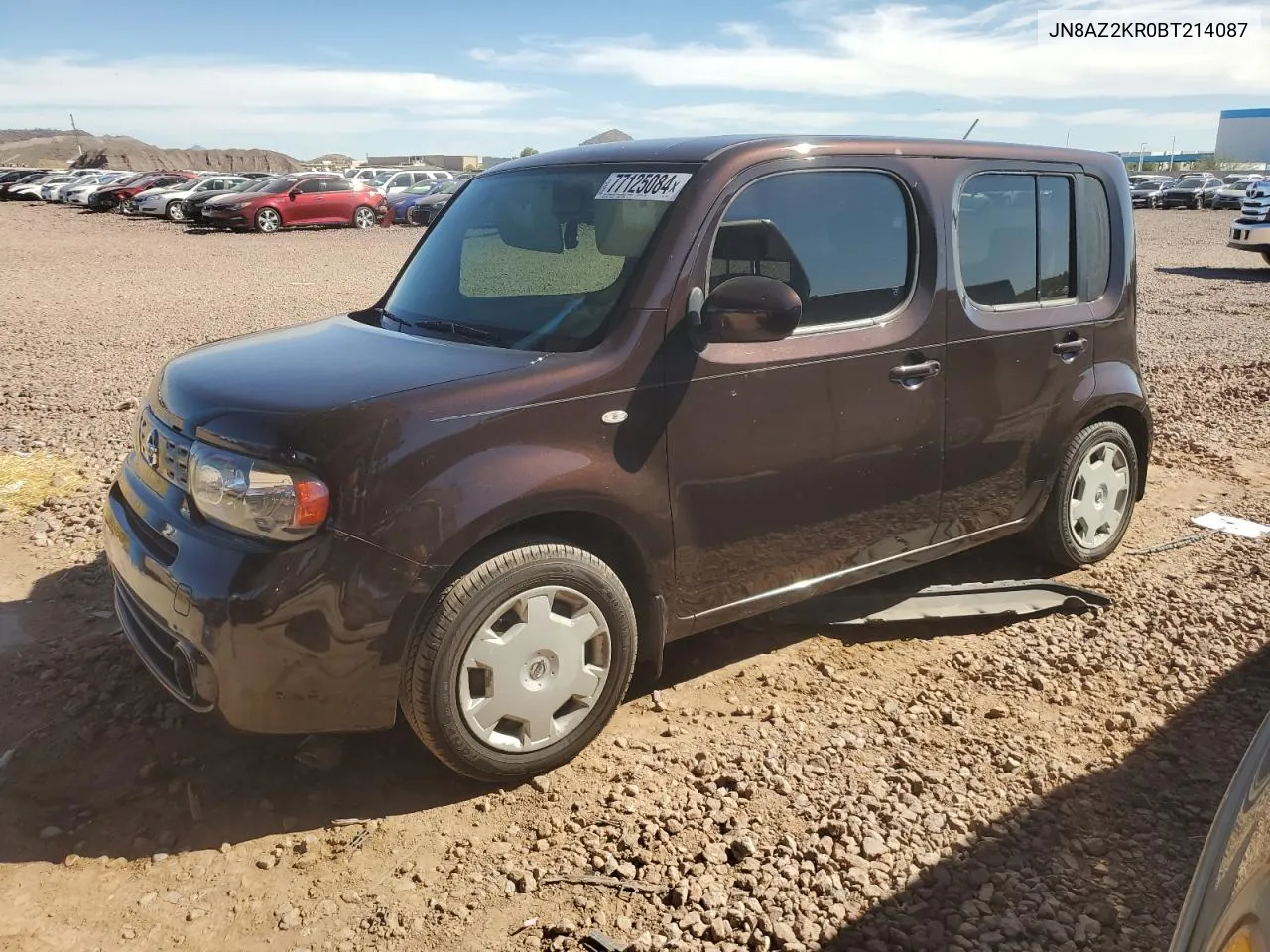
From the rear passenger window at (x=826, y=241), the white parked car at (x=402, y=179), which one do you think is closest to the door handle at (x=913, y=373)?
the rear passenger window at (x=826, y=241)

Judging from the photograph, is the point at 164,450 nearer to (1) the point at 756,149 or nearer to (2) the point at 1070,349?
(1) the point at 756,149

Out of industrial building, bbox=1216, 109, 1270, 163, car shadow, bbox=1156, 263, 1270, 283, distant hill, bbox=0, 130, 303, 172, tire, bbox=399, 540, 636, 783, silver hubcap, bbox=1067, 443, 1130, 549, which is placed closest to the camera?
tire, bbox=399, 540, 636, 783

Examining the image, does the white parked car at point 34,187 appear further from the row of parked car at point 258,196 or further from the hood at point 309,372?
the hood at point 309,372

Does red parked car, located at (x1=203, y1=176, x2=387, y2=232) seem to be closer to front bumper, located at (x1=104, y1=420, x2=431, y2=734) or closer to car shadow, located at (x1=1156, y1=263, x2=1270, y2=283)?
car shadow, located at (x1=1156, y1=263, x2=1270, y2=283)

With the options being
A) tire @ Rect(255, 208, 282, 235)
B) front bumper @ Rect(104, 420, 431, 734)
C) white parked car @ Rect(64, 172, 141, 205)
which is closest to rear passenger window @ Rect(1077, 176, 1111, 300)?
front bumper @ Rect(104, 420, 431, 734)

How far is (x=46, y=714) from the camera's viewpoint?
11.7 feet

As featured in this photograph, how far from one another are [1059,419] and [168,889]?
151 inches

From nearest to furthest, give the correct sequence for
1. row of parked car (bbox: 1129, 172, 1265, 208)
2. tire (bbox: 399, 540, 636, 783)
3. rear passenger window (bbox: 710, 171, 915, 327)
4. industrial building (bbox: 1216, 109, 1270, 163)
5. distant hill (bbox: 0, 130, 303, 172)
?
tire (bbox: 399, 540, 636, 783) < rear passenger window (bbox: 710, 171, 915, 327) < row of parked car (bbox: 1129, 172, 1265, 208) < distant hill (bbox: 0, 130, 303, 172) < industrial building (bbox: 1216, 109, 1270, 163)

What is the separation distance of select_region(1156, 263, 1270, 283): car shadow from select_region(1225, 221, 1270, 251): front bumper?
474 mm

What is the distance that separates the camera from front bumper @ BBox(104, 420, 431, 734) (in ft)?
9.00

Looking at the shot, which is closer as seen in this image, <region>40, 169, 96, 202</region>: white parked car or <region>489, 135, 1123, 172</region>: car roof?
<region>489, 135, 1123, 172</region>: car roof

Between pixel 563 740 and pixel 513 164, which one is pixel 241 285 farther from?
pixel 563 740

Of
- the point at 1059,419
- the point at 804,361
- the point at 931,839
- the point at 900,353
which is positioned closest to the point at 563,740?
the point at 931,839

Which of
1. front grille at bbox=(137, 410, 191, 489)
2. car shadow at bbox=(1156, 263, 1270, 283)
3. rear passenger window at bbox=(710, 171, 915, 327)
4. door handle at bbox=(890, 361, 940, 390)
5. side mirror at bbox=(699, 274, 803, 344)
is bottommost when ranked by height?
car shadow at bbox=(1156, 263, 1270, 283)
